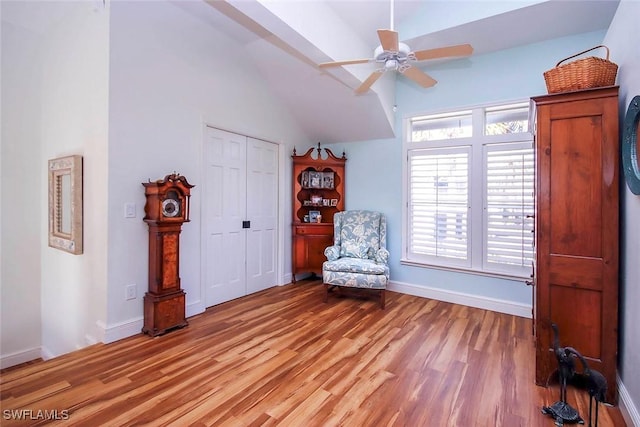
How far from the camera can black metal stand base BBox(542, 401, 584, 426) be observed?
5.73 ft

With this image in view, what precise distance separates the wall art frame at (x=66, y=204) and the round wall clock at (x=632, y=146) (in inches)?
166

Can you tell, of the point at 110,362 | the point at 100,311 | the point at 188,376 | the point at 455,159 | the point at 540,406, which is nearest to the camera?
the point at 540,406

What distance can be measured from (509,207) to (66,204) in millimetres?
4824

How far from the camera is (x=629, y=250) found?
1854mm

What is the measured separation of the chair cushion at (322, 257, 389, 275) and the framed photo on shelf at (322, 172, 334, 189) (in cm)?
138

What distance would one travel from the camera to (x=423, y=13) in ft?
9.87

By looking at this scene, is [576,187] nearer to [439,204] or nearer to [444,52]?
[444,52]

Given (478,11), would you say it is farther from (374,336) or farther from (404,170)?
(374,336)

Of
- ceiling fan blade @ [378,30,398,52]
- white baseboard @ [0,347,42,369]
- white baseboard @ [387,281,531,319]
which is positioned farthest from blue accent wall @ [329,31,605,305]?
white baseboard @ [0,347,42,369]

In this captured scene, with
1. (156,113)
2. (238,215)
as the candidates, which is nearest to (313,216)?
(238,215)

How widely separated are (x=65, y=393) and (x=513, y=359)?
3241 millimetres

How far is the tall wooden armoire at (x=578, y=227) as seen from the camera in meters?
1.92

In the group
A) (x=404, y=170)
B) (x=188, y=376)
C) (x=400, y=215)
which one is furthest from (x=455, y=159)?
(x=188, y=376)

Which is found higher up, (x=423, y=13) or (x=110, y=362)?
(x=423, y=13)
